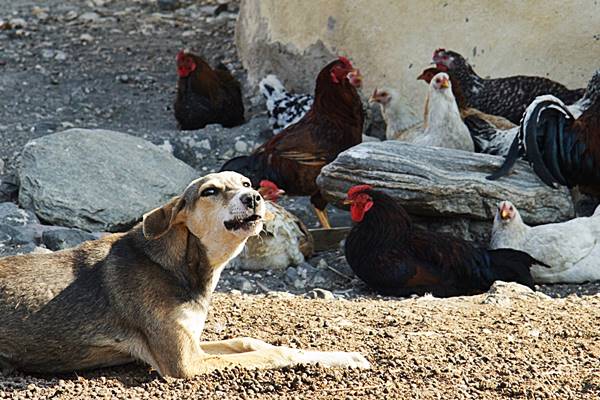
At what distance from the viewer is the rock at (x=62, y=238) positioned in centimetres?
812

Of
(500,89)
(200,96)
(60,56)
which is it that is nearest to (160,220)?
(500,89)

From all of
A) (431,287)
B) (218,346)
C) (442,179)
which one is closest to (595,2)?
(442,179)

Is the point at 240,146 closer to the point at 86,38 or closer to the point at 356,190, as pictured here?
the point at 356,190

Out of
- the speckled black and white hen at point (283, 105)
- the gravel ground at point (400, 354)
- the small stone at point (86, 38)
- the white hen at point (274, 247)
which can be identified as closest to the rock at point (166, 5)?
the small stone at point (86, 38)

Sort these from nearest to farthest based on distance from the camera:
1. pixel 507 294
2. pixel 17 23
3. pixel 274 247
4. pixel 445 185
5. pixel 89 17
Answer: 1. pixel 507 294
2. pixel 274 247
3. pixel 445 185
4. pixel 17 23
5. pixel 89 17

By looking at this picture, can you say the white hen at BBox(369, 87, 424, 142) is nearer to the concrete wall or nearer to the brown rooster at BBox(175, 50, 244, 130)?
the concrete wall

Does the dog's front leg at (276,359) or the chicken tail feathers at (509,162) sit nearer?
the dog's front leg at (276,359)

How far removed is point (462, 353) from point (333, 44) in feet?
22.0

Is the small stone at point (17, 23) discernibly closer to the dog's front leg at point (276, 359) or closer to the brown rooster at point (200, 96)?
the brown rooster at point (200, 96)

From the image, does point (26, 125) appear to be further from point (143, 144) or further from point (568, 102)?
point (568, 102)

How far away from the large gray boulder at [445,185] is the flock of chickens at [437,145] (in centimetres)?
15

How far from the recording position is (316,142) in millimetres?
9922

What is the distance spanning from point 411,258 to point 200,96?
4.51m

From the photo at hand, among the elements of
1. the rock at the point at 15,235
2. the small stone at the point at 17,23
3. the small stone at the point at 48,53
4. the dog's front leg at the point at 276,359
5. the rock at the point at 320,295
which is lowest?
the small stone at the point at 17,23
